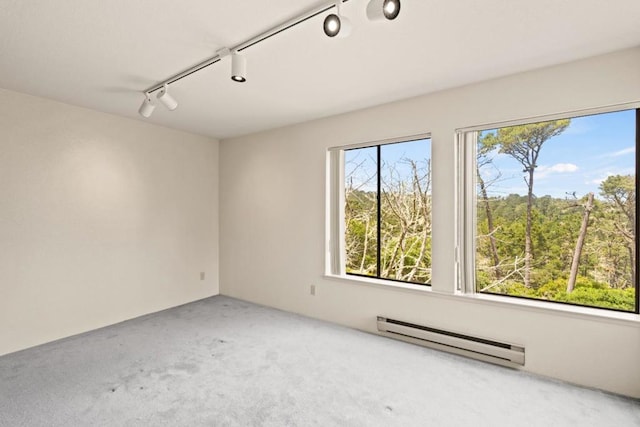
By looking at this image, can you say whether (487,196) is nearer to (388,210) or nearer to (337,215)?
(388,210)

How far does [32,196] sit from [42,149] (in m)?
0.48

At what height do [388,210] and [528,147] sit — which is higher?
[528,147]

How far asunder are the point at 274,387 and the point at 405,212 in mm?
2284

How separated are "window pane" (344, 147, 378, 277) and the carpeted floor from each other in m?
0.89

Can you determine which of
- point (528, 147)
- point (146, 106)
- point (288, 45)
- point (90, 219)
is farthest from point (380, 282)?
point (90, 219)

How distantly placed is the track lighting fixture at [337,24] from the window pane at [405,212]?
77.2 inches

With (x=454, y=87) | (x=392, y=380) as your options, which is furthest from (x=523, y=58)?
(x=392, y=380)

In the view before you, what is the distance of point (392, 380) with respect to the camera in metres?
2.36

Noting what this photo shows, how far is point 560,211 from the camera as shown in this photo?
2.52 m

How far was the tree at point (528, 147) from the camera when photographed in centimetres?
260

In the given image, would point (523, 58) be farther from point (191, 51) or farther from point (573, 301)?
point (191, 51)

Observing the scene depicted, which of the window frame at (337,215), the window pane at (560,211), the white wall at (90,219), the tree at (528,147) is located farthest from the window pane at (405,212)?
the white wall at (90,219)

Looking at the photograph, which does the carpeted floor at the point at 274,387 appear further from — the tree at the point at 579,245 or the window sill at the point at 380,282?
the tree at the point at 579,245

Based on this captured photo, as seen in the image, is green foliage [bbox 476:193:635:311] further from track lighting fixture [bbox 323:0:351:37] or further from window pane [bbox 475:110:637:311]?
track lighting fixture [bbox 323:0:351:37]
